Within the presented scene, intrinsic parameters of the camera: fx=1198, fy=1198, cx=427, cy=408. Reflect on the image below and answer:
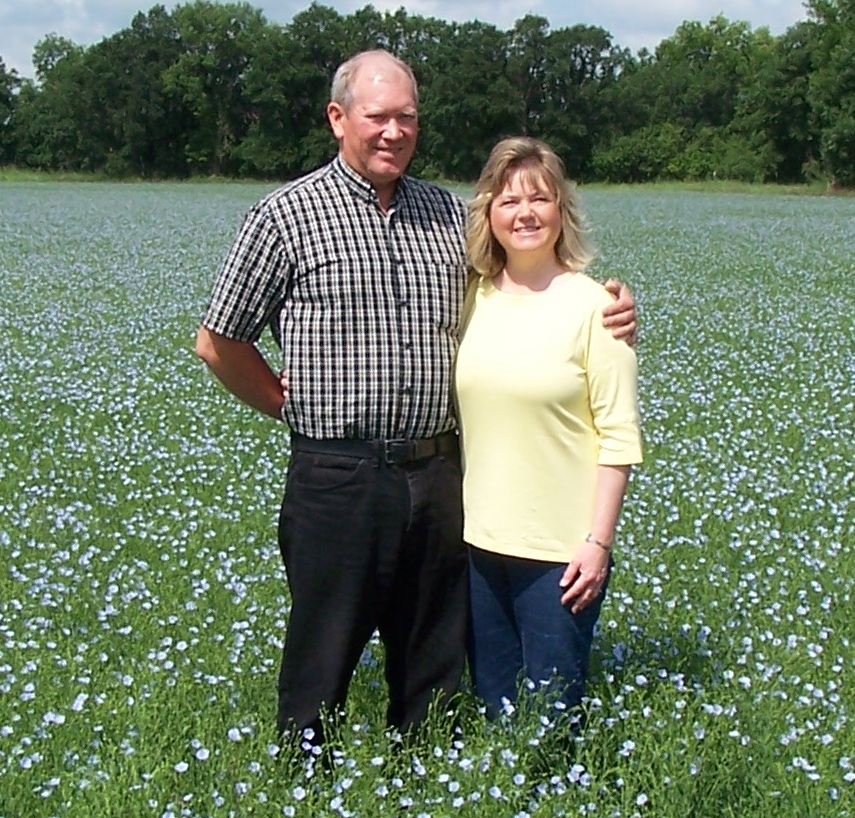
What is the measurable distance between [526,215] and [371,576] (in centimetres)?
109

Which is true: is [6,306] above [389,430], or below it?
below

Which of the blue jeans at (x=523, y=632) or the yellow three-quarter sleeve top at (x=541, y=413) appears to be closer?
the yellow three-quarter sleeve top at (x=541, y=413)

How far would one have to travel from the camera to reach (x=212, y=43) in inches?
3049

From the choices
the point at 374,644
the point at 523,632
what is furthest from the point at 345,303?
the point at 374,644

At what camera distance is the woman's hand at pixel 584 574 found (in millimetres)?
3281

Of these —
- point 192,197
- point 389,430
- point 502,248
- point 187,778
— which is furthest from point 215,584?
point 192,197

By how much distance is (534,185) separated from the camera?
127 inches

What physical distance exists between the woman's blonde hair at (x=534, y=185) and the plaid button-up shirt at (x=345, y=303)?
0.12 m

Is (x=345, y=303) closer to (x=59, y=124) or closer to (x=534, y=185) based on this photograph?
(x=534, y=185)

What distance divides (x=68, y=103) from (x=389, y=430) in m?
76.7

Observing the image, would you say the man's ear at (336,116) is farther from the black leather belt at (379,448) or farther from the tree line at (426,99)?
the tree line at (426,99)

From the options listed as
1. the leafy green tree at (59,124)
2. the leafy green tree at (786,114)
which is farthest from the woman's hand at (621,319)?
the leafy green tree at (59,124)

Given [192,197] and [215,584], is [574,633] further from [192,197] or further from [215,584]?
[192,197]

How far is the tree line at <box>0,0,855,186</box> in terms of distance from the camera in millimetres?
64875
